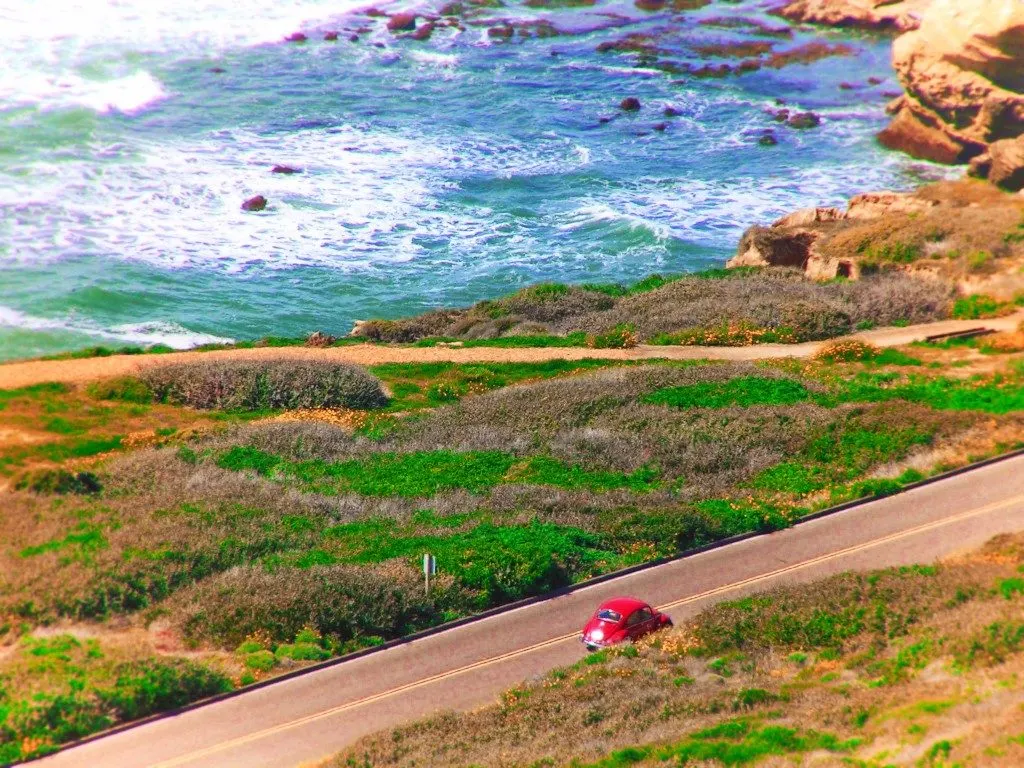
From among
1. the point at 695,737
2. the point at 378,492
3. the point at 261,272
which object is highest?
the point at 695,737

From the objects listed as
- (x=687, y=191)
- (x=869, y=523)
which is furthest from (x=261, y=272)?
(x=869, y=523)

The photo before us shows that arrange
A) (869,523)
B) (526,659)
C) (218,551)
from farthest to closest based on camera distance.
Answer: (869,523), (218,551), (526,659)

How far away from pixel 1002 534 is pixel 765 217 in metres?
41.5

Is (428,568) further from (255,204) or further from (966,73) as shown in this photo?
(966,73)

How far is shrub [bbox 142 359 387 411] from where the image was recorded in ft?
120

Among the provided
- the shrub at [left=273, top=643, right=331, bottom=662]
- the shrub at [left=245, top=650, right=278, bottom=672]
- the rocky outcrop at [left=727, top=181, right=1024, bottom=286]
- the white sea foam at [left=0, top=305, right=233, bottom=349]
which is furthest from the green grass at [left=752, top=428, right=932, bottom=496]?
the white sea foam at [left=0, top=305, right=233, bottom=349]

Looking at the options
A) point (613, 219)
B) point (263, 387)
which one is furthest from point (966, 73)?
point (263, 387)

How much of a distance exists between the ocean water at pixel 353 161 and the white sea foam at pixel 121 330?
139 millimetres

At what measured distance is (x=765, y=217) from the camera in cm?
6538

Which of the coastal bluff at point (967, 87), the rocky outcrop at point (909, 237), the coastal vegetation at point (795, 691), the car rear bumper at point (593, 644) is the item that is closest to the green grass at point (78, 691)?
the coastal vegetation at point (795, 691)

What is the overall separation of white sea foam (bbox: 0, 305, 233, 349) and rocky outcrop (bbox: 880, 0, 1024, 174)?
139 feet

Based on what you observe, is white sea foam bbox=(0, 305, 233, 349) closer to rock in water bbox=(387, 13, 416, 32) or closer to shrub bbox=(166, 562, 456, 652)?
shrub bbox=(166, 562, 456, 652)

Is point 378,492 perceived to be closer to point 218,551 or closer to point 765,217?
point 218,551

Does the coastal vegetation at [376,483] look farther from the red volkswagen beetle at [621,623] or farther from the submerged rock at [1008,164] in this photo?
the submerged rock at [1008,164]
